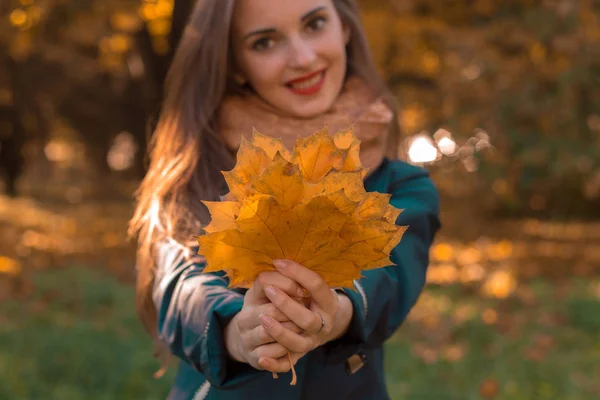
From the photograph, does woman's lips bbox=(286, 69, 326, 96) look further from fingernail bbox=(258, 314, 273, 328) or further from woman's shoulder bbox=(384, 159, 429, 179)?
fingernail bbox=(258, 314, 273, 328)

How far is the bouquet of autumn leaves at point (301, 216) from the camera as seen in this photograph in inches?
43.9

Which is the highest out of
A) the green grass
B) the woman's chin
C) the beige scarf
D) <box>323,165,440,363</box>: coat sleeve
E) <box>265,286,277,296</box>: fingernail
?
the woman's chin

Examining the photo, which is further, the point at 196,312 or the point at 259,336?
the point at 196,312

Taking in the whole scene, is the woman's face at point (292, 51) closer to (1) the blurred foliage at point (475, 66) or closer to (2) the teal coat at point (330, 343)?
(2) the teal coat at point (330, 343)

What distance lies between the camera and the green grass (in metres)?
5.09

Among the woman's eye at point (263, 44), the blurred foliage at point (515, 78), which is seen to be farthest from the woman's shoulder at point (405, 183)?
the blurred foliage at point (515, 78)

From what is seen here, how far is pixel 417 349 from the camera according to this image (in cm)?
627

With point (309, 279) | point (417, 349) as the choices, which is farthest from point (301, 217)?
point (417, 349)

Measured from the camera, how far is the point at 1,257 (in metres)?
9.94

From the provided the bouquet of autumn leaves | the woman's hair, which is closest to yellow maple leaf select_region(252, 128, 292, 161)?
the bouquet of autumn leaves

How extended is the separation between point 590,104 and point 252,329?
838 centimetres

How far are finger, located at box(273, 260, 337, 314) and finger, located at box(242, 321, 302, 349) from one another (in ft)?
0.20

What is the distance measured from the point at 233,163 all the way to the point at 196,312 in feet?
1.84

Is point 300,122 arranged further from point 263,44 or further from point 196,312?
point 196,312
